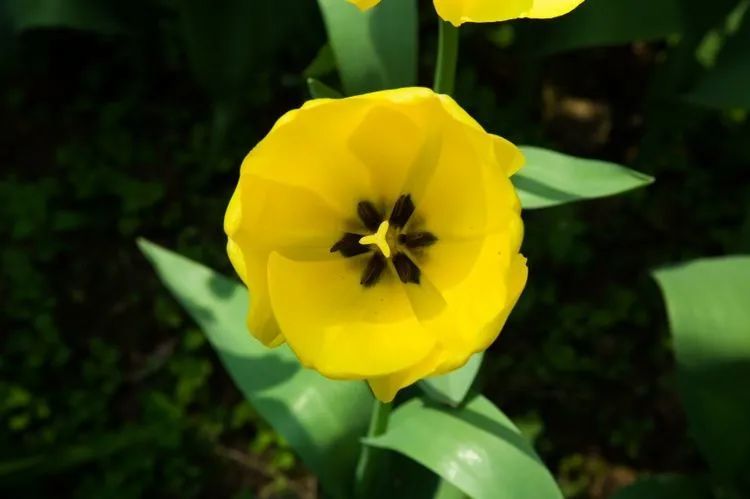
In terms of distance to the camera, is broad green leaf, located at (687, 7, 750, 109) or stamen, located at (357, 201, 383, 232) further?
broad green leaf, located at (687, 7, 750, 109)

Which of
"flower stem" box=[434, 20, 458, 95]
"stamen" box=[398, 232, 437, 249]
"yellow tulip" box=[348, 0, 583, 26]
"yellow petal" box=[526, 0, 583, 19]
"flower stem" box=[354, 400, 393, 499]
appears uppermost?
"yellow tulip" box=[348, 0, 583, 26]

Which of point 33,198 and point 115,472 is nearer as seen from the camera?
point 115,472

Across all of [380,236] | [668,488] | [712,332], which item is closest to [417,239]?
[380,236]

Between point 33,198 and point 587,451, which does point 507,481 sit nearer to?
point 587,451

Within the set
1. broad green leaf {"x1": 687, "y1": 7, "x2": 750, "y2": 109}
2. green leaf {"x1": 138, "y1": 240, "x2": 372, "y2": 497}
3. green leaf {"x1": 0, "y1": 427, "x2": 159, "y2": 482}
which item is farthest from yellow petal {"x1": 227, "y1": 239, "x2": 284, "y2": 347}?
broad green leaf {"x1": 687, "y1": 7, "x2": 750, "y2": 109}

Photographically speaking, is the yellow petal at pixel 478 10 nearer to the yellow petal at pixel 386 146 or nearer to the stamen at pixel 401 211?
the yellow petal at pixel 386 146

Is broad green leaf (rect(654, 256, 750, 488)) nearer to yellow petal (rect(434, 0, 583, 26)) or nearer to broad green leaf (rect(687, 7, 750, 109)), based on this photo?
broad green leaf (rect(687, 7, 750, 109))

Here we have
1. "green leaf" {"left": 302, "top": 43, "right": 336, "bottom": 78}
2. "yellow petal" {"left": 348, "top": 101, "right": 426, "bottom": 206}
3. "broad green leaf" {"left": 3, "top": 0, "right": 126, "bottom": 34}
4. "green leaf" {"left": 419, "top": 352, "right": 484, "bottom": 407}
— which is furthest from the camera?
"broad green leaf" {"left": 3, "top": 0, "right": 126, "bottom": 34}

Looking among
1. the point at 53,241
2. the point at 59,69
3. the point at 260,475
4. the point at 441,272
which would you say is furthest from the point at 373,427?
the point at 59,69
